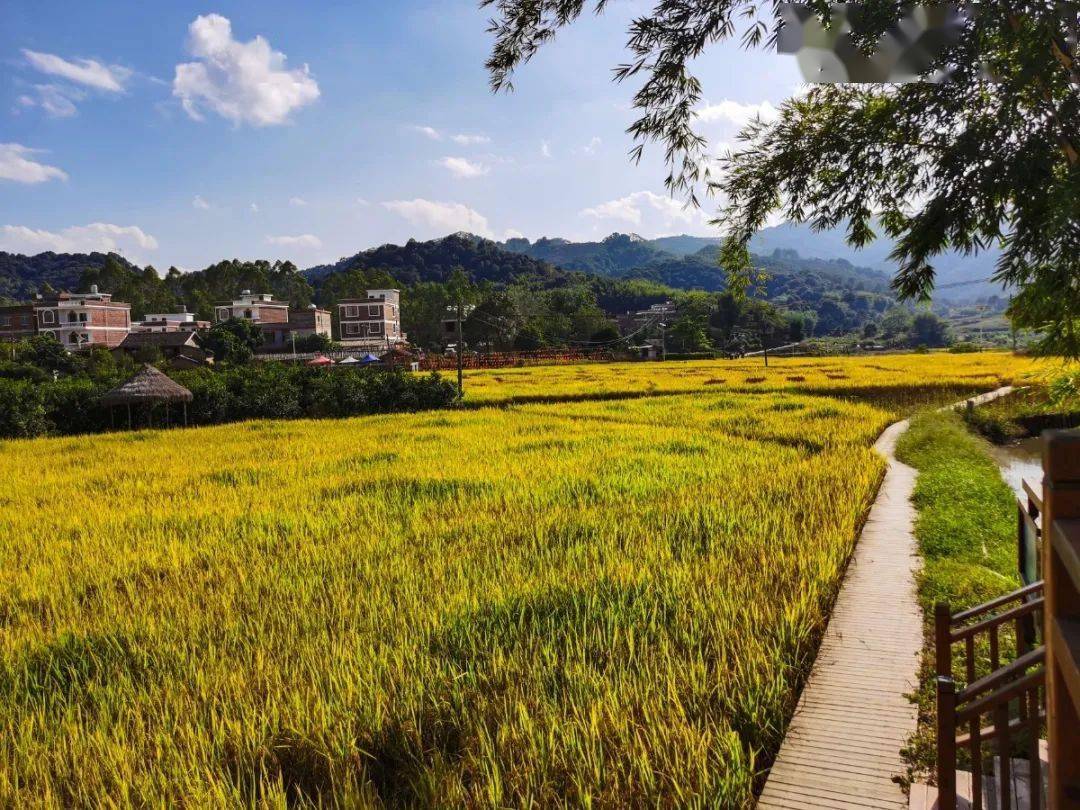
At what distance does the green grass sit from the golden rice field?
60 centimetres

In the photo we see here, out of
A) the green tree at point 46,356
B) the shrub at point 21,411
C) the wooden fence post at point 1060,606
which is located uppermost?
the green tree at point 46,356

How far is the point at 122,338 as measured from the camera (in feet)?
177

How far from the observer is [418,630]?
13.5ft

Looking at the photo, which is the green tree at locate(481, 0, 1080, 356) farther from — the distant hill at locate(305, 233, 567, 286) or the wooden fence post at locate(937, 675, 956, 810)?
the distant hill at locate(305, 233, 567, 286)

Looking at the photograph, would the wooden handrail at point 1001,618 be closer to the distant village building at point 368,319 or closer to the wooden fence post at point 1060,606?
the wooden fence post at point 1060,606

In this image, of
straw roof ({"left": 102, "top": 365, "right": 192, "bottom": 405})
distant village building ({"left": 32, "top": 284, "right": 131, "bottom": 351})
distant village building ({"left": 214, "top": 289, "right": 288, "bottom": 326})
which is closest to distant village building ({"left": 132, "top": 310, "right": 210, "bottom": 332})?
distant village building ({"left": 32, "top": 284, "right": 131, "bottom": 351})

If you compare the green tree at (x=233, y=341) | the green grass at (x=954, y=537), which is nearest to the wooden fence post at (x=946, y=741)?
the green grass at (x=954, y=537)

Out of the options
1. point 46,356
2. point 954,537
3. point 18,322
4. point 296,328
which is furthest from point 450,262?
point 954,537

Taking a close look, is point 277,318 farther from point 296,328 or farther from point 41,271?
point 41,271

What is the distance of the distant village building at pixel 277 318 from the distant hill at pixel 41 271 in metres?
61.7

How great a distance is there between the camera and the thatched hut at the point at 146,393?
16914 mm

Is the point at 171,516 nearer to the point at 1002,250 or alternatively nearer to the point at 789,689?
the point at 789,689

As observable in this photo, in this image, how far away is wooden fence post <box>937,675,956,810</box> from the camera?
157cm

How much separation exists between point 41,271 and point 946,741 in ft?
534
